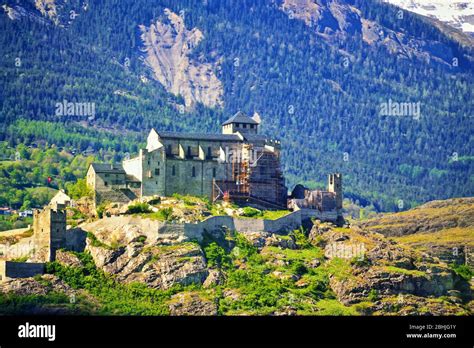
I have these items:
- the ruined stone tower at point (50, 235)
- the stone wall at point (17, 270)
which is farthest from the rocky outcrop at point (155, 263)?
the stone wall at point (17, 270)

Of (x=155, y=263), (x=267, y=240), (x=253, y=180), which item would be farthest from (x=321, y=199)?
(x=155, y=263)

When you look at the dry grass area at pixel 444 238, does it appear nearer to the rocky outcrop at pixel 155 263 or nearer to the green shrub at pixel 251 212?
the green shrub at pixel 251 212

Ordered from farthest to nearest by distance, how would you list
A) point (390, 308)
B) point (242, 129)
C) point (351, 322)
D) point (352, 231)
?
1. point (242, 129)
2. point (352, 231)
3. point (390, 308)
4. point (351, 322)

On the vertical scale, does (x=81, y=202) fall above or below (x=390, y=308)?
above

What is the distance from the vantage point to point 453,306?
12538cm

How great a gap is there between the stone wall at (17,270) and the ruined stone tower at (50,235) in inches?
89.0

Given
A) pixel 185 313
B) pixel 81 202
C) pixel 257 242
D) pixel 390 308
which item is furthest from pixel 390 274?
pixel 81 202

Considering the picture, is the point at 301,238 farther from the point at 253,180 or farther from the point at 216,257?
the point at 216,257

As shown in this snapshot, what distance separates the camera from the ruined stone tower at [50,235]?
4803 inches

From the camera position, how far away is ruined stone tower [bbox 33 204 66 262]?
122 meters

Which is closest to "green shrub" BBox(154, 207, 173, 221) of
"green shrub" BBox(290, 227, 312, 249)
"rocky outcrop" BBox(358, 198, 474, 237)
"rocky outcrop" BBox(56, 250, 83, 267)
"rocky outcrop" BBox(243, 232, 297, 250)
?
"rocky outcrop" BBox(243, 232, 297, 250)

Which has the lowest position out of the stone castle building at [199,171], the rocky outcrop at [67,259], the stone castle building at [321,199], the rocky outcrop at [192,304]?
the rocky outcrop at [192,304]

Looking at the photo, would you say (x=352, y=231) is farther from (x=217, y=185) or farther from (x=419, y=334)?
(x=419, y=334)

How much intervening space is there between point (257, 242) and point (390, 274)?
12.0m
